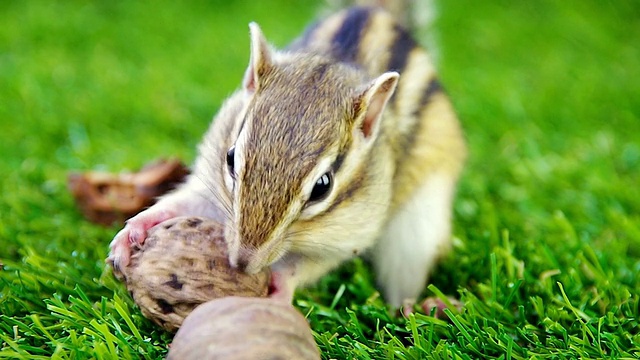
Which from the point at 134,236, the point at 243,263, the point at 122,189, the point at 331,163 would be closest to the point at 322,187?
the point at 331,163

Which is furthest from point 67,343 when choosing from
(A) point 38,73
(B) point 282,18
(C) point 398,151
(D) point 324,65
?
(B) point 282,18

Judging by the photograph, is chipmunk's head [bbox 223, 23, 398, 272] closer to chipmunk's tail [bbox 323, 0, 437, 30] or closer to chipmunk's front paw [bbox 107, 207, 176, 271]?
chipmunk's front paw [bbox 107, 207, 176, 271]

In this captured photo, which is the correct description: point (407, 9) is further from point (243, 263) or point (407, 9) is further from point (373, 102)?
point (243, 263)

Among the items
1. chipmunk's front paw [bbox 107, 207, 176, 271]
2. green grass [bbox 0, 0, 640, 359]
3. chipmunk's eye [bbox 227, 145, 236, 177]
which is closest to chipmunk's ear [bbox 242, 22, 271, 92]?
chipmunk's eye [bbox 227, 145, 236, 177]

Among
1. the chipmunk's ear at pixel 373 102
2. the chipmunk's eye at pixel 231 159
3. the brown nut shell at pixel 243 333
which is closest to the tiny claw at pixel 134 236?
the chipmunk's eye at pixel 231 159

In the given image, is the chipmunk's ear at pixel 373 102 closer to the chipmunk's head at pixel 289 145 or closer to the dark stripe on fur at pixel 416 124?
the chipmunk's head at pixel 289 145
